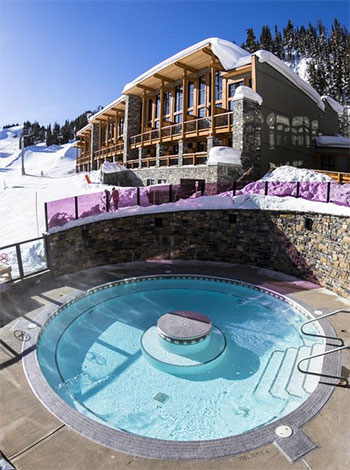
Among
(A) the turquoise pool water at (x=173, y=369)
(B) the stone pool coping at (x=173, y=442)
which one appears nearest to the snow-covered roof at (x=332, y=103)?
(A) the turquoise pool water at (x=173, y=369)

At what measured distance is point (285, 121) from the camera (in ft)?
65.0

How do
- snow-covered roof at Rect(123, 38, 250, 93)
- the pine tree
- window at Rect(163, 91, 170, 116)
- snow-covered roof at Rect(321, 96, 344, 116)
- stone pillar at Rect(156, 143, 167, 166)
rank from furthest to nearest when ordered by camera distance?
the pine tree < snow-covered roof at Rect(321, 96, 344, 116) < window at Rect(163, 91, 170, 116) < stone pillar at Rect(156, 143, 167, 166) < snow-covered roof at Rect(123, 38, 250, 93)

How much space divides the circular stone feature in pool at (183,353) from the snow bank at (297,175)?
994 cm

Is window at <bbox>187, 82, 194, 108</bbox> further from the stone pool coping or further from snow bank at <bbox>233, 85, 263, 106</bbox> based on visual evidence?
the stone pool coping

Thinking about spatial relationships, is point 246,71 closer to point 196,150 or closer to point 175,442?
point 196,150

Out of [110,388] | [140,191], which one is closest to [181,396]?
[110,388]

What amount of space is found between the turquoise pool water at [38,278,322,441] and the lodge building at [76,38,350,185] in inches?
337

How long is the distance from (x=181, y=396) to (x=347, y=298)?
22.9ft

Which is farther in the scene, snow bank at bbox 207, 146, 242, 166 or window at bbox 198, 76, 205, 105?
window at bbox 198, 76, 205, 105

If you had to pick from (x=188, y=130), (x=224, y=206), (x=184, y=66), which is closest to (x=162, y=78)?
(x=184, y=66)

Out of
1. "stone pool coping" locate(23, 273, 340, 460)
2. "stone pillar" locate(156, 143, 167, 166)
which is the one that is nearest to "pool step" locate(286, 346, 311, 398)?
"stone pool coping" locate(23, 273, 340, 460)

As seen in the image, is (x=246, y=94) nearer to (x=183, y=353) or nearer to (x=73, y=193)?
(x=73, y=193)

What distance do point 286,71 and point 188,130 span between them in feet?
22.9

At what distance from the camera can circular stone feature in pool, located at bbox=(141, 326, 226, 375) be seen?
732 cm
